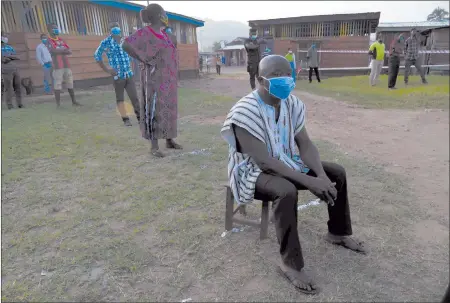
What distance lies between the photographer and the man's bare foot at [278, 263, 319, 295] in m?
2.17

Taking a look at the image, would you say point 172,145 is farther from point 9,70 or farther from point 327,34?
point 327,34

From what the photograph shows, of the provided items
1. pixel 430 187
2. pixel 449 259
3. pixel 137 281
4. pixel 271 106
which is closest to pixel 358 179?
pixel 430 187

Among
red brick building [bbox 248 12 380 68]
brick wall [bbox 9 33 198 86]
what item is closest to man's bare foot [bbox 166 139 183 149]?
brick wall [bbox 9 33 198 86]

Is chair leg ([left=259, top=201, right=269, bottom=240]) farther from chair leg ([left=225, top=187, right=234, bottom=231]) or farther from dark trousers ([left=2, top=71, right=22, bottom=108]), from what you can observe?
dark trousers ([left=2, top=71, right=22, bottom=108])

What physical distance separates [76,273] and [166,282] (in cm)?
68

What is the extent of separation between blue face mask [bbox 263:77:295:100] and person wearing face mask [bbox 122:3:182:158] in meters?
2.61

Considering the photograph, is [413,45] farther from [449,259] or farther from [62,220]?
[62,220]

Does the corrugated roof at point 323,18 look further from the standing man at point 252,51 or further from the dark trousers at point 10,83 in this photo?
the dark trousers at point 10,83

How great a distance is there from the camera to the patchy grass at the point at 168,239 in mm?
2230

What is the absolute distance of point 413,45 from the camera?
36.4 ft

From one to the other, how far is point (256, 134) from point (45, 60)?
1026 cm

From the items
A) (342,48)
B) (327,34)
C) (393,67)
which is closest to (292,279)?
(393,67)

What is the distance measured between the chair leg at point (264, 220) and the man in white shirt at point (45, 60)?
1013 cm

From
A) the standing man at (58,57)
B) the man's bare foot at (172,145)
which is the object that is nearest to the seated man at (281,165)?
the man's bare foot at (172,145)
